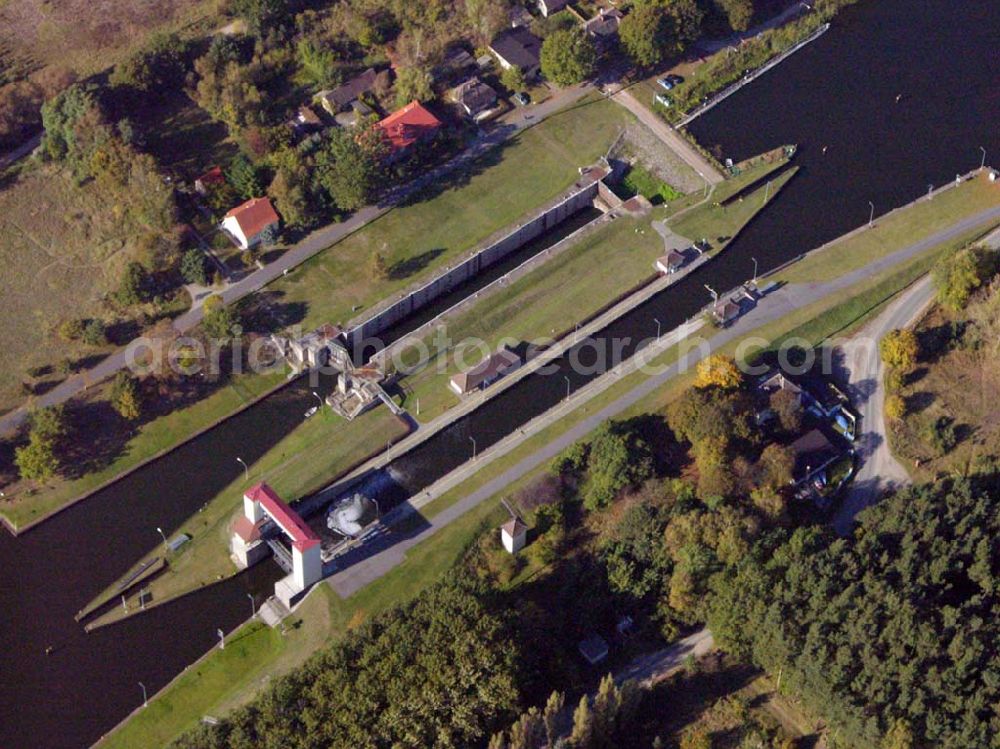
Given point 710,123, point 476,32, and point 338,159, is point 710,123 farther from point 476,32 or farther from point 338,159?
point 338,159

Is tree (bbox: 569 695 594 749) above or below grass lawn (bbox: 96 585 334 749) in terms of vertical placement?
below

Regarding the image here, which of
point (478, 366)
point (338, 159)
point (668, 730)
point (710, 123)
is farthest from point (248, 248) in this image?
point (668, 730)

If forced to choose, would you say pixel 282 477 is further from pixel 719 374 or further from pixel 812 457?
pixel 812 457

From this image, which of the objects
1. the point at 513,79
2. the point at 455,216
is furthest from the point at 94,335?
the point at 513,79

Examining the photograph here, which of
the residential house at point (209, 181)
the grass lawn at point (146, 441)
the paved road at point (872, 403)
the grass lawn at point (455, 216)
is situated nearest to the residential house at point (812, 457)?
the paved road at point (872, 403)

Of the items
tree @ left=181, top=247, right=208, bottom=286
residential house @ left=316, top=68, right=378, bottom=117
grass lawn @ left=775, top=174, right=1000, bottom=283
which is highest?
residential house @ left=316, top=68, right=378, bottom=117

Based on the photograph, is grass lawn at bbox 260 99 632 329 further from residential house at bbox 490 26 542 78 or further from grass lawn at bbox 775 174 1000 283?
grass lawn at bbox 775 174 1000 283

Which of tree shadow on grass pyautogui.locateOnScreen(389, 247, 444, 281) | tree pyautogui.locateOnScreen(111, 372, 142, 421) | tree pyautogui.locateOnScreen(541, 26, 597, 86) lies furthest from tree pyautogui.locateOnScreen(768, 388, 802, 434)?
tree pyautogui.locateOnScreen(111, 372, 142, 421)
